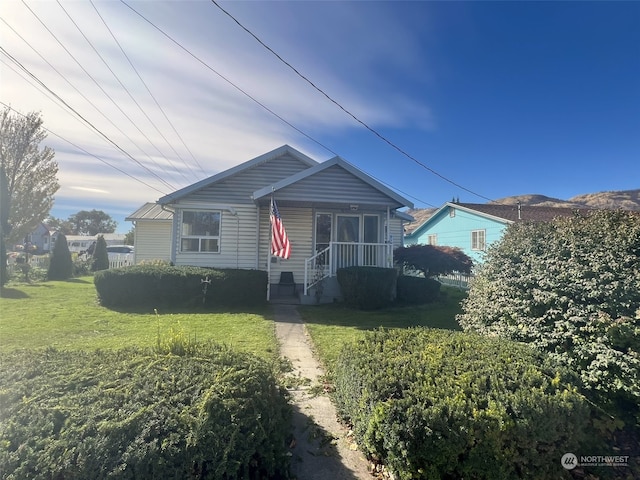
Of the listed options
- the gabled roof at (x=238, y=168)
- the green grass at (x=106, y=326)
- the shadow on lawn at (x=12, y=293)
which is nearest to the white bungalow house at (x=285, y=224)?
the gabled roof at (x=238, y=168)

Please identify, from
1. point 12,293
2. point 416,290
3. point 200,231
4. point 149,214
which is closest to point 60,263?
point 149,214

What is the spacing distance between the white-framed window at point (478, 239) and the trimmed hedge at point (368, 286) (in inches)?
565

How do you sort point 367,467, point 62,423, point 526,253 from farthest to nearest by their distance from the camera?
point 526,253
point 367,467
point 62,423

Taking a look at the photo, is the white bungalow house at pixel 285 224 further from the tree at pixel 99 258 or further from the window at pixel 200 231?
the tree at pixel 99 258

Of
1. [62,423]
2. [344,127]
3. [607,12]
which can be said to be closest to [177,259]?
[344,127]

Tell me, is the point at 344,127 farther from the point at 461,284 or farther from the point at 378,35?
the point at 461,284

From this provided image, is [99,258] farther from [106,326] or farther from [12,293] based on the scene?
[106,326]

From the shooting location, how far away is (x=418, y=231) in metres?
31.2

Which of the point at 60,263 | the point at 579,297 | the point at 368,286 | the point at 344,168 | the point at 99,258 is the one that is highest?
the point at 344,168

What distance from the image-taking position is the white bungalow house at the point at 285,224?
1125cm

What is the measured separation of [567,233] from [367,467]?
142 inches

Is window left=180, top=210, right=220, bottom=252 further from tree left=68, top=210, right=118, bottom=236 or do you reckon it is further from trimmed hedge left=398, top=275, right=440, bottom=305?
tree left=68, top=210, right=118, bottom=236

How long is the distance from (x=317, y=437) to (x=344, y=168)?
883 cm

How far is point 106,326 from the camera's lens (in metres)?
7.45
